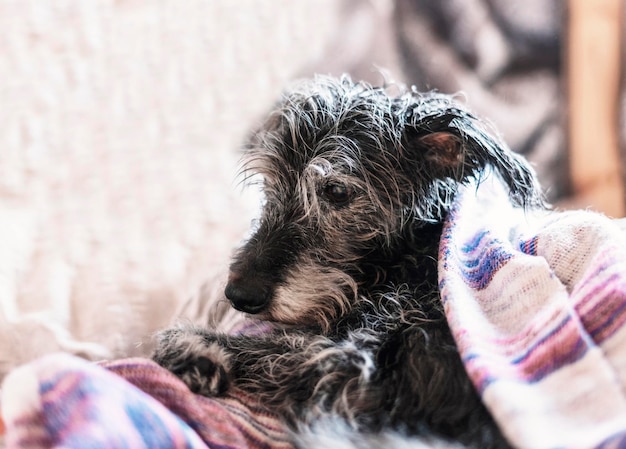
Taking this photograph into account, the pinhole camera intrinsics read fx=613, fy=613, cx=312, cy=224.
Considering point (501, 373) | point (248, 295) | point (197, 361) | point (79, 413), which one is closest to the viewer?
point (79, 413)

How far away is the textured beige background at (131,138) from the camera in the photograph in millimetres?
1846

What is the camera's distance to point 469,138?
1.36 m

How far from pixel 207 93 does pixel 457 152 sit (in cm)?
112

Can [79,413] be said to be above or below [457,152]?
below

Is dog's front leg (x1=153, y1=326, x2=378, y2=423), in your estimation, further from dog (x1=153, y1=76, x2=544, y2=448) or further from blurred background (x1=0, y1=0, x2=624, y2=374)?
blurred background (x1=0, y1=0, x2=624, y2=374)

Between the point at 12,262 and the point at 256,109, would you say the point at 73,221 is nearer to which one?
the point at 12,262

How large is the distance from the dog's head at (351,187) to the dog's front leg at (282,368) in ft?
0.34

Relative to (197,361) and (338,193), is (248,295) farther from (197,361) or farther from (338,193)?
(338,193)

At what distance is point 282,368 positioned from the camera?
1198mm

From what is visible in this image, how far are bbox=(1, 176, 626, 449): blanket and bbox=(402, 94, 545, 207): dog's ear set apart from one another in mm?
122

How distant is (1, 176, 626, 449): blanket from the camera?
0.87 meters

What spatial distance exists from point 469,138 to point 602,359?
59 cm

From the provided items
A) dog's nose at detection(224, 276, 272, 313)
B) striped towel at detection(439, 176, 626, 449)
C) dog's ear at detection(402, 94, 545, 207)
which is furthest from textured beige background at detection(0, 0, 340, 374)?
striped towel at detection(439, 176, 626, 449)

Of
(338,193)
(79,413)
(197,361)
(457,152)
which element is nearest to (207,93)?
(338,193)
